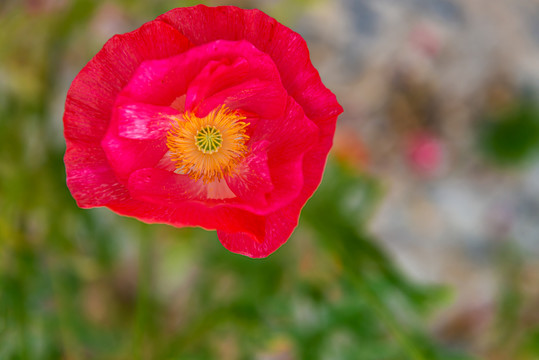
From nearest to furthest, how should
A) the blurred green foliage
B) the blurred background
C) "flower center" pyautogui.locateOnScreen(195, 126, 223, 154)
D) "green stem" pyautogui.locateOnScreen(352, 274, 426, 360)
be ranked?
"flower center" pyautogui.locateOnScreen(195, 126, 223, 154) → "green stem" pyautogui.locateOnScreen(352, 274, 426, 360) → the blurred background → the blurred green foliage

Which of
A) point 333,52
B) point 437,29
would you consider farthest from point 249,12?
point 437,29

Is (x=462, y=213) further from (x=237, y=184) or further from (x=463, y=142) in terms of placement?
(x=237, y=184)

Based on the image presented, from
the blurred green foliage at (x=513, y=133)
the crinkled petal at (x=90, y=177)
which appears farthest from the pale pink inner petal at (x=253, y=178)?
the blurred green foliage at (x=513, y=133)

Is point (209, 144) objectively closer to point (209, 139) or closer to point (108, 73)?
point (209, 139)

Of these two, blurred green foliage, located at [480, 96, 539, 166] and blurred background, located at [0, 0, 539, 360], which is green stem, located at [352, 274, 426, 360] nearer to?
blurred background, located at [0, 0, 539, 360]

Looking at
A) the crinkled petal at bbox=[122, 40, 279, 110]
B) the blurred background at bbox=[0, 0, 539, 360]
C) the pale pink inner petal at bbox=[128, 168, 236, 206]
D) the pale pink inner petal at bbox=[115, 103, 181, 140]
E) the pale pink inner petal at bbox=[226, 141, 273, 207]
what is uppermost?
the crinkled petal at bbox=[122, 40, 279, 110]

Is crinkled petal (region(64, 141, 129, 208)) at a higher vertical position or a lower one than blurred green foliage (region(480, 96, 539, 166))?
higher

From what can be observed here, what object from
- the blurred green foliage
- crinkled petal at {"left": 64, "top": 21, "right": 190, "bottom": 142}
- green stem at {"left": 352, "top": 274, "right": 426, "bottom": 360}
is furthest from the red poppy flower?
the blurred green foliage
